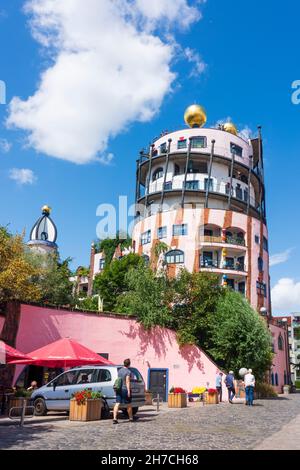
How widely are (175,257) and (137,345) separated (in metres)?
16.3

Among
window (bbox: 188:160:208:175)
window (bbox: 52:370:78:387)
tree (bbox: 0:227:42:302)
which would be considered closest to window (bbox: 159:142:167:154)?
window (bbox: 188:160:208:175)

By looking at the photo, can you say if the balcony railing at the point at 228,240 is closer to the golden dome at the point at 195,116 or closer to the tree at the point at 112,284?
the tree at the point at 112,284

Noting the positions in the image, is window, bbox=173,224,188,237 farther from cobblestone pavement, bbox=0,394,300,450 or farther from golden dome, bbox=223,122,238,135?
cobblestone pavement, bbox=0,394,300,450

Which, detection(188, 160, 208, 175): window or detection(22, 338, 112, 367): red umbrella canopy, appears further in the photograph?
detection(188, 160, 208, 175): window

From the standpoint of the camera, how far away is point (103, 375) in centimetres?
1498

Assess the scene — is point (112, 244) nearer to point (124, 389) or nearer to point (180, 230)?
point (180, 230)

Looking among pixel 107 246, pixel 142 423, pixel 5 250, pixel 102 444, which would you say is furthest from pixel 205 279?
pixel 107 246

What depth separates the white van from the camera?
47.8 feet

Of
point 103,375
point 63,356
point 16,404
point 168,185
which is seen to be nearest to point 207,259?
point 168,185

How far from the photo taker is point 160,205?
46469mm

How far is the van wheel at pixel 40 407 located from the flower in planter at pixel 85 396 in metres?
1.97

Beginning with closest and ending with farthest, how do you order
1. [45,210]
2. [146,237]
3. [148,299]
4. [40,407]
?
1. [40,407]
2. [148,299]
3. [146,237]
4. [45,210]

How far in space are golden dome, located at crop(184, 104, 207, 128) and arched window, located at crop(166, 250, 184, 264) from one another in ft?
56.5

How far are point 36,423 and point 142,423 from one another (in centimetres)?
308
